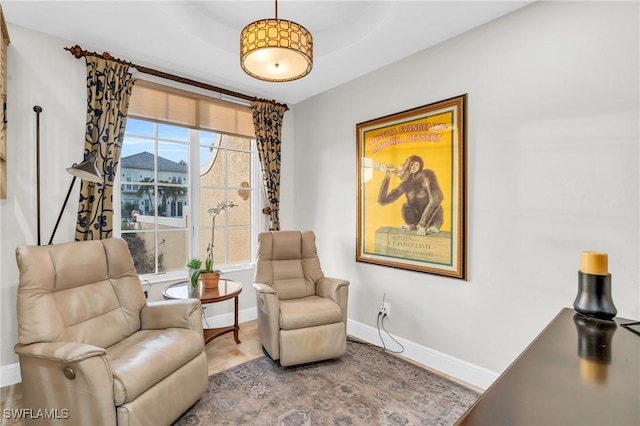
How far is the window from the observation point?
114 inches

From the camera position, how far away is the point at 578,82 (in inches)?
74.1

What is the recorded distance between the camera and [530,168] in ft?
6.77

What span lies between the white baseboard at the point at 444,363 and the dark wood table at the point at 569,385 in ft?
4.16

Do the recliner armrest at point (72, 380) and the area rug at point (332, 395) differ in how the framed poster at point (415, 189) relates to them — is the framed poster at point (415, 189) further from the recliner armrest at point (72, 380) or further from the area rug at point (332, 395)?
the recliner armrest at point (72, 380)

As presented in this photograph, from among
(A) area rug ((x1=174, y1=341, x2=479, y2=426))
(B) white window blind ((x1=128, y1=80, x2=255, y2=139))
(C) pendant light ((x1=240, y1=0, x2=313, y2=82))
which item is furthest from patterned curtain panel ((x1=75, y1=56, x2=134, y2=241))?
(A) area rug ((x1=174, y1=341, x2=479, y2=426))

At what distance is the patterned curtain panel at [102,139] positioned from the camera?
8.15 ft

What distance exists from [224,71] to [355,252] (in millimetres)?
2177

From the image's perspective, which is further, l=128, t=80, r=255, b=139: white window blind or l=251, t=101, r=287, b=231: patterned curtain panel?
l=251, t=101, r=287, b=231: patterned curtain panel

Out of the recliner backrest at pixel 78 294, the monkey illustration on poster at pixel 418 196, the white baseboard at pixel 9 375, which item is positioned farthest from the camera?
the monkey illustration on poster at pixel 418 196

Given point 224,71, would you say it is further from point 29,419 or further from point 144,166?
point 29,419

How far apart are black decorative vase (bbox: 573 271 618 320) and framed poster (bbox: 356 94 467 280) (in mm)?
962

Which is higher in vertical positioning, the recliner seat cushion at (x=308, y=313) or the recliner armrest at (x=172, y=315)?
the recliner armrest at (x=172, y=315)

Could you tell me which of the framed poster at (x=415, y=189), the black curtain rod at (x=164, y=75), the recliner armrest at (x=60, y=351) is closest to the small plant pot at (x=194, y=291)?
the recliner armrest at (x=60, y=351)

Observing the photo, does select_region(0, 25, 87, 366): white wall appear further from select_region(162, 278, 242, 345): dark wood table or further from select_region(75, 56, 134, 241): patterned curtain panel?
select_region(162, 278, 242, 345): dark wood table
